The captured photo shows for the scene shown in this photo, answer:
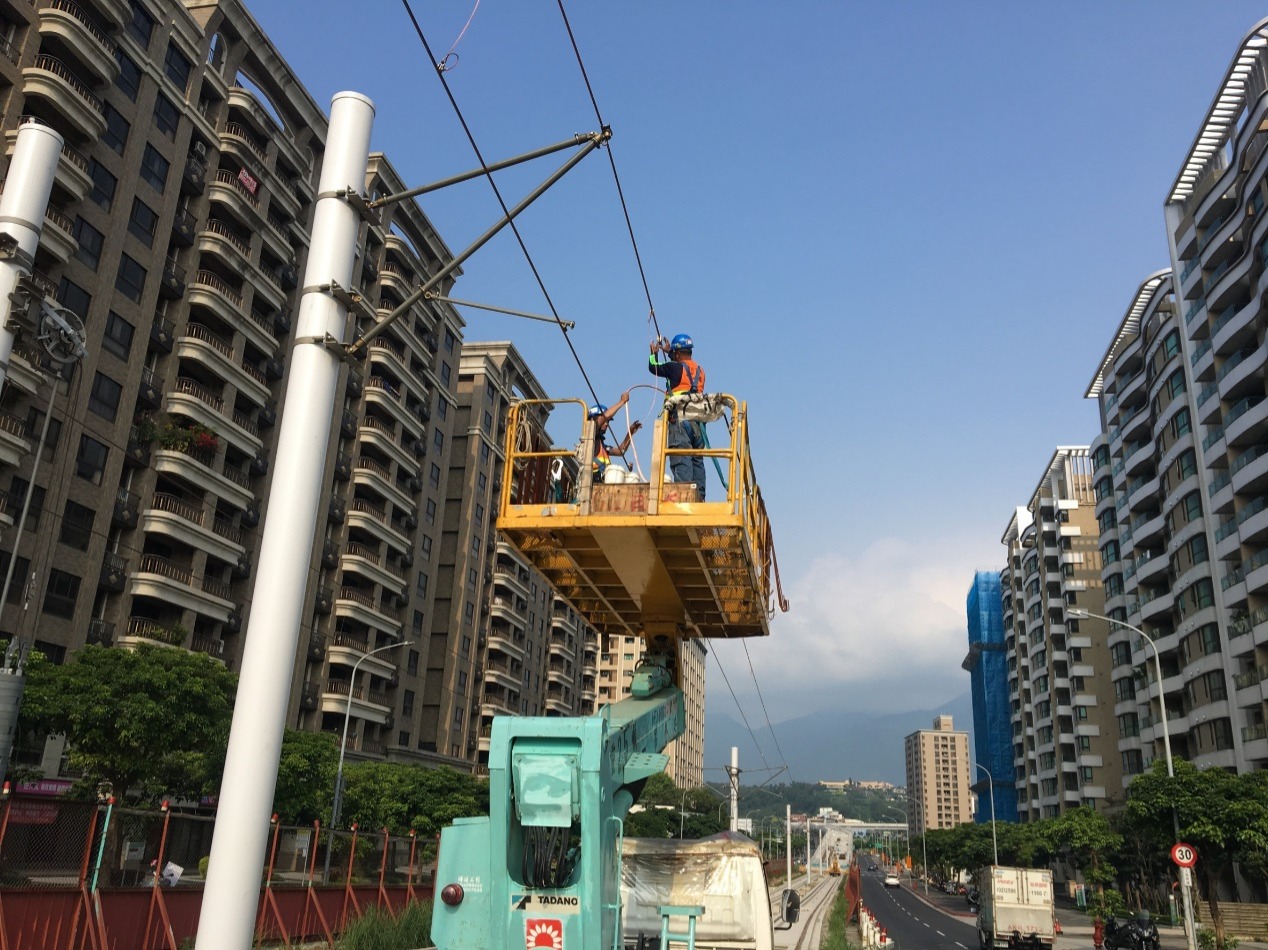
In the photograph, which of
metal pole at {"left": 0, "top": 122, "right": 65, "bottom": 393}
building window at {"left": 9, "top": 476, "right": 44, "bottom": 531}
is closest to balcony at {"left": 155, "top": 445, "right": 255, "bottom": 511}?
building window at {"left": 9, "top": 476, "right": 44, "bottom": 531}

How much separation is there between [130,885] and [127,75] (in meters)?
36.4

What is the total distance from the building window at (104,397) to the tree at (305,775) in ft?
47.9

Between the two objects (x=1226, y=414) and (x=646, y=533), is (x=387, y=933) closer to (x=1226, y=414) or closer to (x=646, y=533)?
(x=646, y=533)

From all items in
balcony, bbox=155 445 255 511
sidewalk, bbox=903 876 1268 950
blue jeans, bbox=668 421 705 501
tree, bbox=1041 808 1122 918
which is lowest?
sidewalk, bbox=903 876 1268 950

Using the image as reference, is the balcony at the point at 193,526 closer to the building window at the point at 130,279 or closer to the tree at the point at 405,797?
the building window at the point at 130,279

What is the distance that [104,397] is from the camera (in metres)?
39.8

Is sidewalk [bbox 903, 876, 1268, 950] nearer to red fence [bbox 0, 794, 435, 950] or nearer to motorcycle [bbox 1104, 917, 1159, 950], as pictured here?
motorcycle [bbox 1104, 917, 1159, 950]

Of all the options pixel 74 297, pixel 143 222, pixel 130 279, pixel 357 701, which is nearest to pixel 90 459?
pixel 74 297

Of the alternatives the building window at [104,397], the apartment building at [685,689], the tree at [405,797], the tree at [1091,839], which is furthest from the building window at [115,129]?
the apartment building at [685,689]

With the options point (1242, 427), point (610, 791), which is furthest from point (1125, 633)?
point (610, 791)

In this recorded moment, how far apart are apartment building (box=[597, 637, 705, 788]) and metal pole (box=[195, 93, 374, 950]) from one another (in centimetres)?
12668

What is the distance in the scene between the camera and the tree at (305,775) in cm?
3628

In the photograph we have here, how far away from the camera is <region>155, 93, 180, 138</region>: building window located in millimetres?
43125

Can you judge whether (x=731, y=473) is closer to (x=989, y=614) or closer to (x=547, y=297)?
(x=547, y=297)
